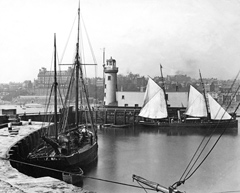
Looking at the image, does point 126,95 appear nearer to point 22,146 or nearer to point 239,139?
point 239,139

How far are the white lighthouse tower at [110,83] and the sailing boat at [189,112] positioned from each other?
25.9ft

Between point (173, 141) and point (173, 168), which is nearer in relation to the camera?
point (173, 168)

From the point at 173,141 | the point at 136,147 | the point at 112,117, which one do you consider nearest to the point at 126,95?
the point at 112,117

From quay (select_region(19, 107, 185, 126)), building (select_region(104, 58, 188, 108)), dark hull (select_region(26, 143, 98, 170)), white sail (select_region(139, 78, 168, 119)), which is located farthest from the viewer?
building (select_region(104, 58, 188, 108))

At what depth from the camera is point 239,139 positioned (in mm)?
39750

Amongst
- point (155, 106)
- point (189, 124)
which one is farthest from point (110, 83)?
point (189, 124)

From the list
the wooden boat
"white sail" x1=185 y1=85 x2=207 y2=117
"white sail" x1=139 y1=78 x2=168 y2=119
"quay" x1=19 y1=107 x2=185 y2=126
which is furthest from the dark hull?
"white sail" x1=185 y1=85 x2=207 y2=117

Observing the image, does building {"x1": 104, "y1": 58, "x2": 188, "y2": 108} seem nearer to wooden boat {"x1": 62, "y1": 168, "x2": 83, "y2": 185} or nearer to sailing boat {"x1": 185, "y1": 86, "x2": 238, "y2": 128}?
sailing boat {"x1": 185, "y1": 86, "x2": 238, "y2": 128}

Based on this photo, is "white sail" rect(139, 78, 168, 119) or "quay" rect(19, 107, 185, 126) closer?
"quay" rect(19, 107, 185, 126)

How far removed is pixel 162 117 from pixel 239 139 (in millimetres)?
17315

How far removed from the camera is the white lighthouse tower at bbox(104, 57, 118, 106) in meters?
61.5

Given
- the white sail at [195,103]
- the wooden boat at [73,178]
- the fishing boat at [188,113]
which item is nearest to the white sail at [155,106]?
the fishing boat at [188,113]

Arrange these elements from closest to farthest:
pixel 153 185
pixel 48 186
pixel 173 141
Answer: pixel 153 185
pixel 48 186
pixel 173 141

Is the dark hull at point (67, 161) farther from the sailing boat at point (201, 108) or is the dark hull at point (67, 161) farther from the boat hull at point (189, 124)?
the sailing boat at point (201, 108)
